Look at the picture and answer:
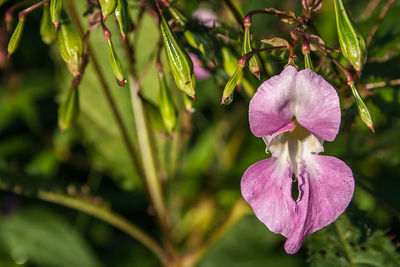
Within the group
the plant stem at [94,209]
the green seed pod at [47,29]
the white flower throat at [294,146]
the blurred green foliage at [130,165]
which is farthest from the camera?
the blurred green foliage at [130,165]

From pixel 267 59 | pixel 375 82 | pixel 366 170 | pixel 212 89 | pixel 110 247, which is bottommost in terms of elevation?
pixel 366 170

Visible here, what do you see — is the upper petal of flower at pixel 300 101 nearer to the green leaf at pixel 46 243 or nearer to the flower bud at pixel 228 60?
the flower bud at pixel 228 60

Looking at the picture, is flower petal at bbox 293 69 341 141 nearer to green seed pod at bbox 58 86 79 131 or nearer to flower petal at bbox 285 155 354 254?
flower petal at bbox 285 155 354 254

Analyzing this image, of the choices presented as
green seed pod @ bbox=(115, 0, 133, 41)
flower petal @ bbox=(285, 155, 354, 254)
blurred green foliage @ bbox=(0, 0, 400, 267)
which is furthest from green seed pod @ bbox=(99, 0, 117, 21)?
blurred green foliage @ bbox=(0, 0, 400, 267)

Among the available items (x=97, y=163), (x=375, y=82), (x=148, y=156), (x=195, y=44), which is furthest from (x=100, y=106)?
(x=375, y=82)

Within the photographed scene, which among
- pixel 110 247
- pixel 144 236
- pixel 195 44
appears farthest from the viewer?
pixel 110 247

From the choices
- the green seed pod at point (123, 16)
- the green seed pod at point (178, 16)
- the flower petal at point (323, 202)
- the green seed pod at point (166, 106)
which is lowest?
the flower petal at point (323, 202)

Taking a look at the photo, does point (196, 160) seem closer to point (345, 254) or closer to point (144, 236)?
point (144, 236)

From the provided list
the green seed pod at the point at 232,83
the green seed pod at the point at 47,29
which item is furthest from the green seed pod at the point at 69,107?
the green seed pod at the point at 232,83
